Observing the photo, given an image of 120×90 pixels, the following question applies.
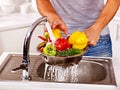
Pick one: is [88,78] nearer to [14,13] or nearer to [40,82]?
[40,82]

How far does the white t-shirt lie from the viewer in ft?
4.39

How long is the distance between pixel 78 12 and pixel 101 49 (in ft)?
0.69

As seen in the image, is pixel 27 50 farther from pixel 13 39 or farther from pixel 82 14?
pixel 13 39

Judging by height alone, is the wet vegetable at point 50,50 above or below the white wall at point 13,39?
below

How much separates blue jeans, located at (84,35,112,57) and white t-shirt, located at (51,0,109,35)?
0.05 meters

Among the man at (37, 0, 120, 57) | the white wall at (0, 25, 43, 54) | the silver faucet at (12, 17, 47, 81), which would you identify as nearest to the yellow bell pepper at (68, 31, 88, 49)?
the silver faucet at (12, 17, 47, 81)

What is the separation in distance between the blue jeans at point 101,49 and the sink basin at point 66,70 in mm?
103

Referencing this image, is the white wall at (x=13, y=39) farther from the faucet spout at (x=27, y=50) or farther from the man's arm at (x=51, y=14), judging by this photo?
the faucet spout at (x=27, y=50)

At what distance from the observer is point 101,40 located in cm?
133

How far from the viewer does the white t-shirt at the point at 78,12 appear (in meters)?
1.34

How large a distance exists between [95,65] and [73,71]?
100 mm

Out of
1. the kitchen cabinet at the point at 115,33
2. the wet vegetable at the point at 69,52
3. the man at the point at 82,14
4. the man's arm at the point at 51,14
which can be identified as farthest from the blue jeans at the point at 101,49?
the kitchen cabinet at the point at 115,33

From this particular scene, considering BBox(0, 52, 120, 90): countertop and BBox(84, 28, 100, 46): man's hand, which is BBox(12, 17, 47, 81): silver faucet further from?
BBox(84, 28, 100, 46): man's hand

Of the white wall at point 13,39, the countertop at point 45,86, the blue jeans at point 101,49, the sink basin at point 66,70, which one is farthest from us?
the white wall at point 13,39
